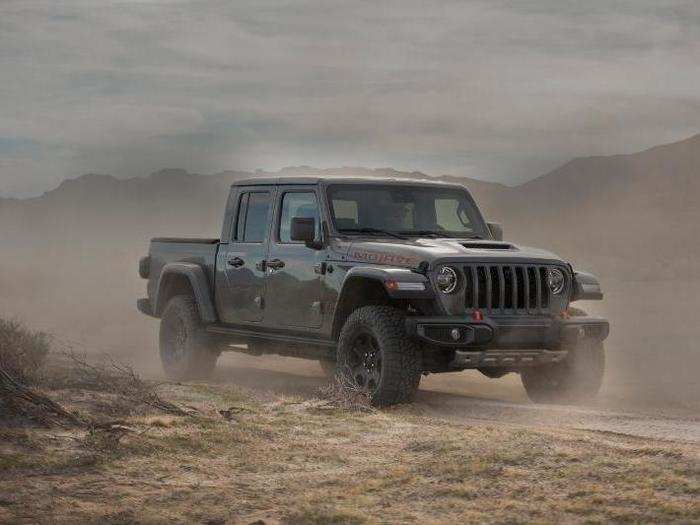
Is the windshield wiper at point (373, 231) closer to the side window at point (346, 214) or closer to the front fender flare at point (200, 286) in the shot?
the side window at point (346, 214)

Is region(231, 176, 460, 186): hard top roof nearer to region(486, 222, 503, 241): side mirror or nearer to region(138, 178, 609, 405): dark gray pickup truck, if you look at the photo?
region(138, 178, 609, 405): dark gray pickup truck

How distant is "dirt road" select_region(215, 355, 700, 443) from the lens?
1011 cm

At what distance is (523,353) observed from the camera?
1116 cm

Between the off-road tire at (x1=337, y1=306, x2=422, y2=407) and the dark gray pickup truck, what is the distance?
1cm

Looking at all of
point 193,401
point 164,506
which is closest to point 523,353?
point 193,401

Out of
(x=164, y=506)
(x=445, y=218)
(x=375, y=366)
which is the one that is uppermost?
(x=445, y=218)

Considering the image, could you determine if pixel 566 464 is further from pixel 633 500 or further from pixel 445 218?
pixel 445 218

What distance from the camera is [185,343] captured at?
1430 centimetres

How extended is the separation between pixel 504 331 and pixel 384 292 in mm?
1146

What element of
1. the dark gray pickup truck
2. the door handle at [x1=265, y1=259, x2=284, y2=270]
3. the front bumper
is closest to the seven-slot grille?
the dark gray pickup truck

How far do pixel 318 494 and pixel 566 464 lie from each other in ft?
5.41

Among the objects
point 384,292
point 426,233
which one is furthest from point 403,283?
point 426,233

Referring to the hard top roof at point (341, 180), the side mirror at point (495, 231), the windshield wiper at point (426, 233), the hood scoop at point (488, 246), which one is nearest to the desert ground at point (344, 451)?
the hood scoop at point (488, 246)

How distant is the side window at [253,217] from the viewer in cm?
1309
